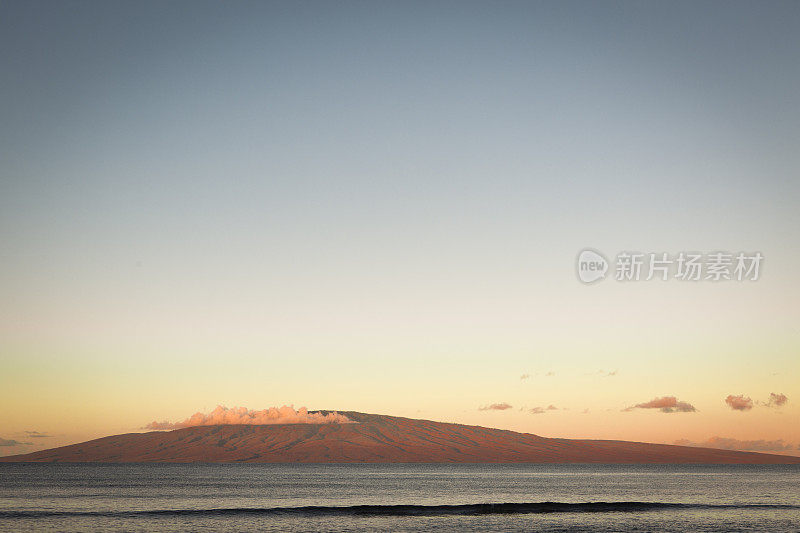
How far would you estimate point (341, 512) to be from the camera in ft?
274

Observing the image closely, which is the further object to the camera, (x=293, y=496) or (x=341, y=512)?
(x=293, y=496)

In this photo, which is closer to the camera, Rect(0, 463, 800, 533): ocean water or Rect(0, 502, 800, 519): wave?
Rect(0, 463, 800, 533): ocean water

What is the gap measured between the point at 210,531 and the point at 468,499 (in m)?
50.4

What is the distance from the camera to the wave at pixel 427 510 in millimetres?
79812

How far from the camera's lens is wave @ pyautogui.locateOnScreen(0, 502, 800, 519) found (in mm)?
79812

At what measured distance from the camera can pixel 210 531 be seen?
209 ft

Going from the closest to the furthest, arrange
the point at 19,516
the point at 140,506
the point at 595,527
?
the point at 595,527, the point at 19,516, the point at 140,506

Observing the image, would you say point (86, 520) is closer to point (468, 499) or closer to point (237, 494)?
point (237, 494)

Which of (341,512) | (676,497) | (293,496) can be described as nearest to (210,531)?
(341,512)

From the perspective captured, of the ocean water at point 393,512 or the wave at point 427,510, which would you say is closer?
the ocean water at point 393,512

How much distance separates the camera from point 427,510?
86.1 m

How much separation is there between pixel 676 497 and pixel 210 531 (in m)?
77.6

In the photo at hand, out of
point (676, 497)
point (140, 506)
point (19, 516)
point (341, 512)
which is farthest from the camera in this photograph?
point (676, 497)

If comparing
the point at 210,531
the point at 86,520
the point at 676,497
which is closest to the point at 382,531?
the point at 210,531
